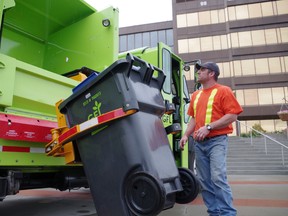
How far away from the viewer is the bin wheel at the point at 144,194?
78.0 inches

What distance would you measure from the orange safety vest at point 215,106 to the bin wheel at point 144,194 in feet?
4.32

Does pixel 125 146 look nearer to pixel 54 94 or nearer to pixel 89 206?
pixel 54 94

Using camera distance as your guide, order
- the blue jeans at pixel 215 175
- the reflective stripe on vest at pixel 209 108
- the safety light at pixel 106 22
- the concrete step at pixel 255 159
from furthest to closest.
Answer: the concrete step at pixel 255 159 < the safety light at pixel 106 22 < the reflective stripe on vest at pixel 209 108 < the blue jeans at pixel 215 175

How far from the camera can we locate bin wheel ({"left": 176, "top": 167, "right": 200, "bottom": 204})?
2.49 m

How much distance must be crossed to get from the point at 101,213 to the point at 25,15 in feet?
10.0

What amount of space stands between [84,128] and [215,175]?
135cm

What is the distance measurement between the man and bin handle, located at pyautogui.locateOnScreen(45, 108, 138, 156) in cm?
117

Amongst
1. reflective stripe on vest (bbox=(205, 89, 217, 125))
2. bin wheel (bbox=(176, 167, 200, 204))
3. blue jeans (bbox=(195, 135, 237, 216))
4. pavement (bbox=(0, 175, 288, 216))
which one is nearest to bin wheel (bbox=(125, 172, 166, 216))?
bin wheel (bbox=(176, 167, 200, 204))

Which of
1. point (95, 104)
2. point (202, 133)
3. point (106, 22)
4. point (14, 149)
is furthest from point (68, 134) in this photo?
point (106, 22)

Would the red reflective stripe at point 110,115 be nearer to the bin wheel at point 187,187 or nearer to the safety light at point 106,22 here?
the bin wheel at point 187,187

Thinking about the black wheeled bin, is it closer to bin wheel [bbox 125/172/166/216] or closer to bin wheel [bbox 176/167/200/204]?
bin wheel [bbox 125/172/166/216]

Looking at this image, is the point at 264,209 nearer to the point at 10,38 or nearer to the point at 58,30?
the point at 58,30

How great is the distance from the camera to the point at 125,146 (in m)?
2.17

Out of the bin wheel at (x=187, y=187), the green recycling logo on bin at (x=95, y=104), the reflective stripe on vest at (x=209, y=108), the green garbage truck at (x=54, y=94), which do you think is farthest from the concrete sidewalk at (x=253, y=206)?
the green recycling logo on bin at (x=95, y=104)
